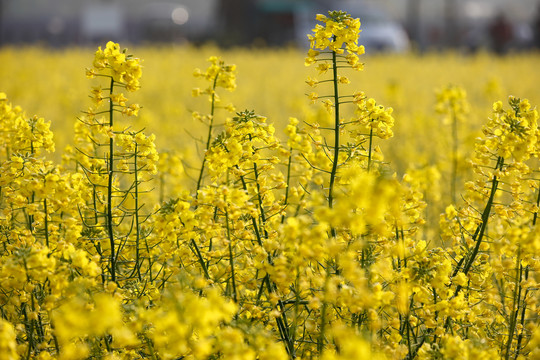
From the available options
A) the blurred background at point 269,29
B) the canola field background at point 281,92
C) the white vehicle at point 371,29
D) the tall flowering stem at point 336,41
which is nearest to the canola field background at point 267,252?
the tall flowering stem at point 336,41

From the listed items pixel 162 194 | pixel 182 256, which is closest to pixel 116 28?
pixel 162 194

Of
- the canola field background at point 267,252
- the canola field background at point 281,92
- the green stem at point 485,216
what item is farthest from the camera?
the canola field background at point 281,92

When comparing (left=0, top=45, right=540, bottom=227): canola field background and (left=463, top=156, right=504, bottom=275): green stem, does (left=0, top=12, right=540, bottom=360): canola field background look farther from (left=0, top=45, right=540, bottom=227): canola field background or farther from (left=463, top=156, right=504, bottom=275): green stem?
(left=0, top=45, right=540, bottom=227): canola field background

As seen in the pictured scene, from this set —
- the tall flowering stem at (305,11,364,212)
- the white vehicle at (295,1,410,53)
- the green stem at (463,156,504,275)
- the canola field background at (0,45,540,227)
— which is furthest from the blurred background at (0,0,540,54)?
the green stem at (463,156,504,275)

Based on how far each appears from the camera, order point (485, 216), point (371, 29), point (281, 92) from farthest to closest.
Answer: point (371, 29) → point (281, 92) → point (485, 216)

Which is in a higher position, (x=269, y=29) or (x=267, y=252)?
(x=269, y=29)

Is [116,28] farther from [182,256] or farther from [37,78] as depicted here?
[182,256]

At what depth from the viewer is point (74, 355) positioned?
1.74 meters

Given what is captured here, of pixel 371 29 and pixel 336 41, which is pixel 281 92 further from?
pixel 371 29

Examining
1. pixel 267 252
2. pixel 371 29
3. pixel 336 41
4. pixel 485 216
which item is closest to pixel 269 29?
pixel 371 29

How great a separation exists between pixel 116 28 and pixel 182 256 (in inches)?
900

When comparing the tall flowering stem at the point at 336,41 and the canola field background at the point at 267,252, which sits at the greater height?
the tall flowering stem at the point at 336,41

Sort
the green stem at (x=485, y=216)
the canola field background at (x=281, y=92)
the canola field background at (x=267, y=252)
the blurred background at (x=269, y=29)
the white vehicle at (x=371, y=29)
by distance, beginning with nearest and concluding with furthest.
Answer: the canola field background at (x=267, y=252)
the green stem at (x=485, y=216)
the canola field background at (x=281, y=92)
the white vehicle at (x=371, y=29)
the blurred background at (x=269, y=29)

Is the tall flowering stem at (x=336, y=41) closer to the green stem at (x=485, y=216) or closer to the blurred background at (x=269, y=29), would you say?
the green stem at (x=485, y=216)
